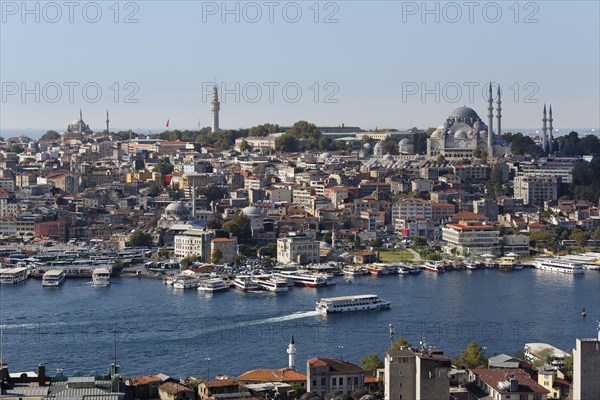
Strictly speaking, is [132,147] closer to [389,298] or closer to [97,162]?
[97,162]

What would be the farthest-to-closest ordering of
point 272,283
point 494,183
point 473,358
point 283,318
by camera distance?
point 494,183
point 272,283
point 283,318
point 473,358

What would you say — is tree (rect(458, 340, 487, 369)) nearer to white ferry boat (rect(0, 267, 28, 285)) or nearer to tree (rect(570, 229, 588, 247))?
white ferry boat (rect(0, 267, 28, 285))

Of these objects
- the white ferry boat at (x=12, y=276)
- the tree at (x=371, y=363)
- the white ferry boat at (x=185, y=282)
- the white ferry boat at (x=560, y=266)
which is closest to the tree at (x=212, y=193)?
the white ferry boat at (x=12, y=276)

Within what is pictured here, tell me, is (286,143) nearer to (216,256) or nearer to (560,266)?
(216,256)

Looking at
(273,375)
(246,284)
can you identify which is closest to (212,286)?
(246,284)

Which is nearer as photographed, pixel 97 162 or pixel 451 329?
pixel 451 329

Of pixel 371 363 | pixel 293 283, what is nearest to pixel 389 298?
pixel 293 283

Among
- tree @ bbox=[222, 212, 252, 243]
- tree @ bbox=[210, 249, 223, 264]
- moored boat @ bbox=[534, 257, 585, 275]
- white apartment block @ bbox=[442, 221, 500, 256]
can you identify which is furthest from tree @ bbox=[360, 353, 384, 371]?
tree @ bbox=[222, 212, 252, 243]
